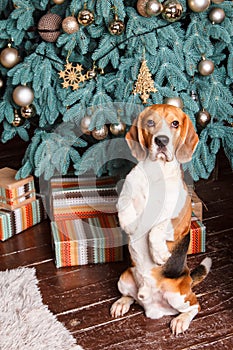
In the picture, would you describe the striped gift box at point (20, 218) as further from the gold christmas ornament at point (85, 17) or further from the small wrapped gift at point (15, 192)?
the gold christmas ornament at point (85, 17)

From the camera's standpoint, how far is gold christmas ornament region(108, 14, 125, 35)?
2.04 meters

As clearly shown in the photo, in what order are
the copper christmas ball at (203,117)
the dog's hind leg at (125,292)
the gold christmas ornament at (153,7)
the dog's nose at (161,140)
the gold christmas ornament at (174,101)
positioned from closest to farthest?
the dog's nose at (161,140) → the dog's hind leg at (125,292) → the gold christmas ornament at (153,7) → the gold christmas ornament at (174,101) → the copper christmas ball at (203,117)

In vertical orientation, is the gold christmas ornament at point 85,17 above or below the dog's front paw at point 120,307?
above

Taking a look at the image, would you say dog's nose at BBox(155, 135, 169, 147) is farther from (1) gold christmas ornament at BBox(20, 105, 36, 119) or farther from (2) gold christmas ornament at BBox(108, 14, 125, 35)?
(1) gold christmas ornament at BBox(20, 105, 36, 119)

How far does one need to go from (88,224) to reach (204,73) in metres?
0.67

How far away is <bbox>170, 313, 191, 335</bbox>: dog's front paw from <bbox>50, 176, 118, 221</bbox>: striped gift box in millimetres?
553

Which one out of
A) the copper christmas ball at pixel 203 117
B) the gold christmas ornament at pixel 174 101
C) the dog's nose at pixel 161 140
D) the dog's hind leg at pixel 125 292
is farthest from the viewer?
the copper christmas ball at pixel 203 117

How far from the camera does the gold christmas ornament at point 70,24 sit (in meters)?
2.04

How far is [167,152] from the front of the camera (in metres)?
1.66

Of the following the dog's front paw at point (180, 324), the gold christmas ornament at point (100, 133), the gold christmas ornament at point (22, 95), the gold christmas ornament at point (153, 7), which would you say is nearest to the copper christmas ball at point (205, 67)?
the gold christmas ornament at point (153, 7)

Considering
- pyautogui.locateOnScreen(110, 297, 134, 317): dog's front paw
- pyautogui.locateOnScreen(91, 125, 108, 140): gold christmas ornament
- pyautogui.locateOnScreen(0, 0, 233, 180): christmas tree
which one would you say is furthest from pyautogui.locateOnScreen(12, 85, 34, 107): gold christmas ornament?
pyautogui.locateOnScreen(110, 297, 134, 317): dog's front paw

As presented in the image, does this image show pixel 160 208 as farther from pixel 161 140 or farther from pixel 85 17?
pixel 85 17

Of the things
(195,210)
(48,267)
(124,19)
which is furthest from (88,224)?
(124,19)

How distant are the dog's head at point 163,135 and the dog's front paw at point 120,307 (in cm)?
44
